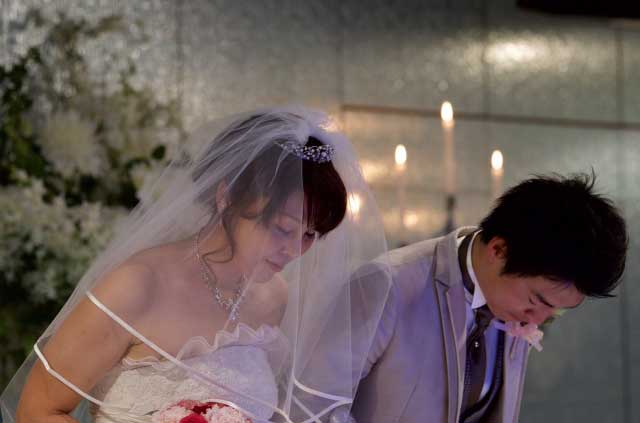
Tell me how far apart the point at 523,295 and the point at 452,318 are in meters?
0.20

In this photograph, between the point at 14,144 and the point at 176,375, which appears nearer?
the point at 176,375

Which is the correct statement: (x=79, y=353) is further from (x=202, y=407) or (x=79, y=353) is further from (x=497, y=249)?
(x=497, y=249)

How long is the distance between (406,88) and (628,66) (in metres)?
1.37

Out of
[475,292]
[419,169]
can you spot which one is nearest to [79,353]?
[475,292]

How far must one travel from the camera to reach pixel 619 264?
206 cm

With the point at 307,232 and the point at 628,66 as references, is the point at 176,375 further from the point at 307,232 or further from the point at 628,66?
the point at 628,66

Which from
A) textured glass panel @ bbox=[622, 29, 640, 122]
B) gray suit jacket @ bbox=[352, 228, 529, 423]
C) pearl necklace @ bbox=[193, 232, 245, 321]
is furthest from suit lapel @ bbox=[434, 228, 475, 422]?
textured glass panel @ bbox=[622, 29, 640, 122]

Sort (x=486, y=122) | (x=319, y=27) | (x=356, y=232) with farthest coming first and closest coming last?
(x=486, y=122), (x=319, y=27), (x=356, y=232)

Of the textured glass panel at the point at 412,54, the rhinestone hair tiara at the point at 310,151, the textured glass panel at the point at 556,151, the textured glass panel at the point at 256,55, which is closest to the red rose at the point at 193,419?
the rhinestone hair tiara at the point at 310,151

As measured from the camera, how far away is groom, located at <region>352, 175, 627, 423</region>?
6.75 ft

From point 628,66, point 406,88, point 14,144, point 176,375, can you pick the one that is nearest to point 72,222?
point 14,144

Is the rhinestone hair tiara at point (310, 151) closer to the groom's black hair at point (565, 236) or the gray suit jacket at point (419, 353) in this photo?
the gray suit jacket at point (419, 353)

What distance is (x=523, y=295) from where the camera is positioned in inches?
83.0

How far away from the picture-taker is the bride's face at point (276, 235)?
202 cm
